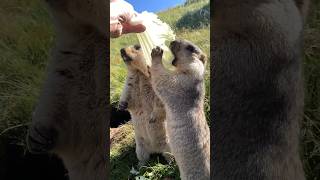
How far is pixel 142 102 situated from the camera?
6.44 ft

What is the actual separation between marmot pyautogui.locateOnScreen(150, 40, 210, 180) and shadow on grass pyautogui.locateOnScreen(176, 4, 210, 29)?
4.45 feet

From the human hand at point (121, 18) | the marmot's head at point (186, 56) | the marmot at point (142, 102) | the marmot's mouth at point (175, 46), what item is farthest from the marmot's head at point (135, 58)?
the human hand at point (121, 18)

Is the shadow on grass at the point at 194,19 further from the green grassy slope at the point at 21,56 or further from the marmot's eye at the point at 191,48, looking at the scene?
the green grassy slope at the point at 21,56

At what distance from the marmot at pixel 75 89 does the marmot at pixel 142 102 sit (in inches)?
45.2

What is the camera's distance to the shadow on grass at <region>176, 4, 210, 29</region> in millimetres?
3205

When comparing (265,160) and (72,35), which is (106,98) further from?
(265,160)

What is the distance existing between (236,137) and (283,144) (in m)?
0.06

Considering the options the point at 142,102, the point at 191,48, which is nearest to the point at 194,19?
the point at 142,102

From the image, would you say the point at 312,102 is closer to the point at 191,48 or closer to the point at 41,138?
the point at 191,48

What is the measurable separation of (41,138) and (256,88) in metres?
0.26

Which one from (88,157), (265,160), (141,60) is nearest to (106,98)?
(88,157)

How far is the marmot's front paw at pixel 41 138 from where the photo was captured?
2.30 ft

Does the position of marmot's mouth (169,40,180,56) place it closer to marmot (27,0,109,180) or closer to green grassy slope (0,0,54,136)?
green grassy slope (0,0,54,136)

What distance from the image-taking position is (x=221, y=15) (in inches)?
24.7
